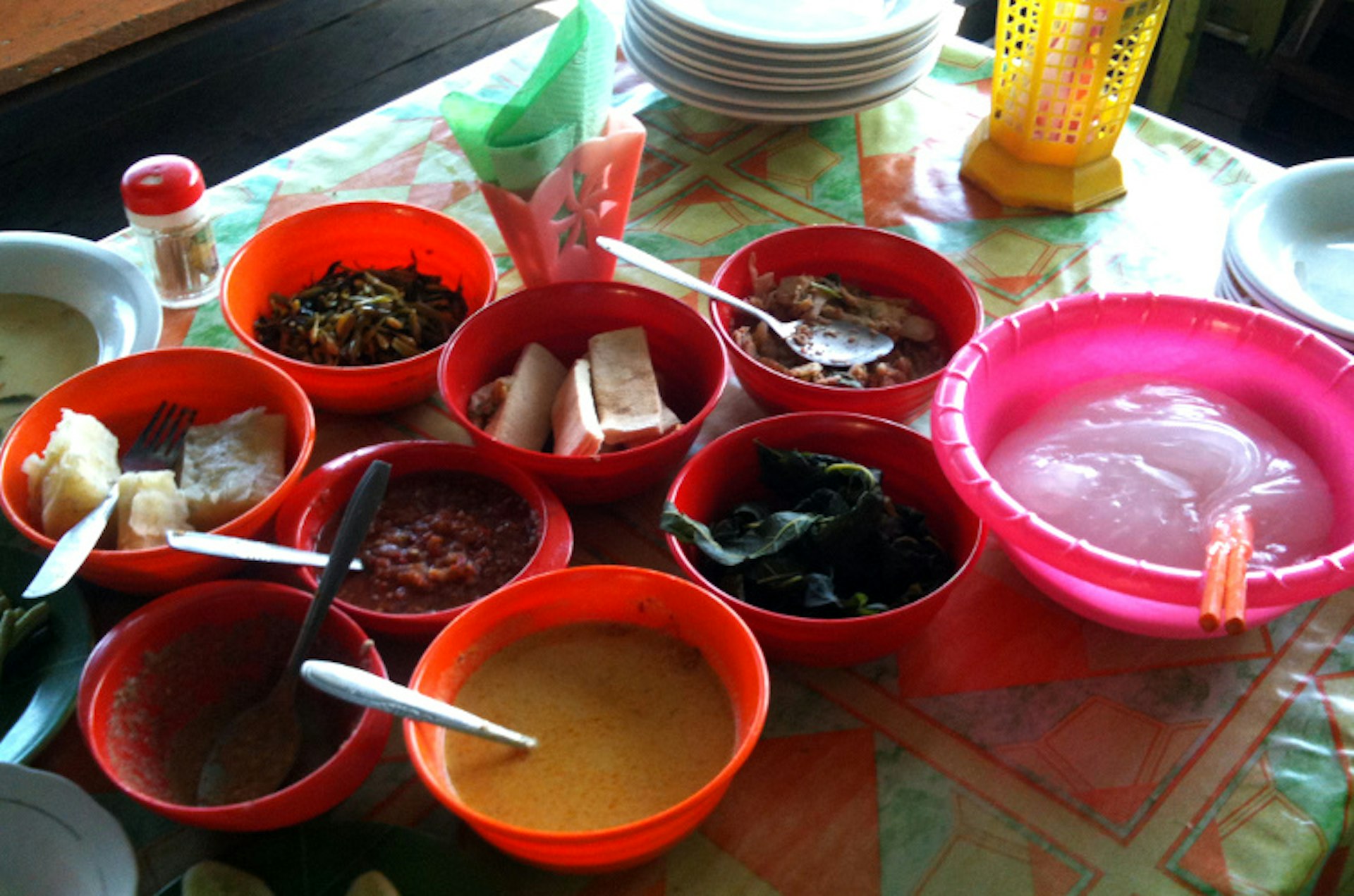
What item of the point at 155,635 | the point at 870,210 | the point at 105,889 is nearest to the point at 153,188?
the point at 155,635

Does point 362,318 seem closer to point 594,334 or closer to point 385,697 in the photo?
point 594,334

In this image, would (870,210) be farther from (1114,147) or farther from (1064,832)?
(1064,832)

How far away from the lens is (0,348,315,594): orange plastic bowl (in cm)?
102

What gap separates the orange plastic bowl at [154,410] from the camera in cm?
102

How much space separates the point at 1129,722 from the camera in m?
0.97

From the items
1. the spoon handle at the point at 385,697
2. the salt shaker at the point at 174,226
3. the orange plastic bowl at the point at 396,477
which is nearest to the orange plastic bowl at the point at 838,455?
the orange plastic bowl at the point at 396,477

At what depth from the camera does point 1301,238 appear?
1.34m

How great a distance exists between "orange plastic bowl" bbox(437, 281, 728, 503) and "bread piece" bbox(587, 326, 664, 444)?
37mm

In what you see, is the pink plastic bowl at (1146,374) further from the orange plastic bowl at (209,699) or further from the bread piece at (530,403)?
the orange plastic bowl at (209,699)

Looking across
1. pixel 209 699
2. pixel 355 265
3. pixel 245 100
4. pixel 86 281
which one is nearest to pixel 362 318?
pixel 355 265

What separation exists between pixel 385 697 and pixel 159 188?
2.98ft

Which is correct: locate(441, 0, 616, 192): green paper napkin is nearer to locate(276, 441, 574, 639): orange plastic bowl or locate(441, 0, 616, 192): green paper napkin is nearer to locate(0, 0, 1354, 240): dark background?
locate(276, 441, 574, 639): orange plastic bowl

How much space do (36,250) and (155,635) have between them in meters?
0.76

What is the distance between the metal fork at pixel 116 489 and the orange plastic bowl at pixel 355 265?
0.42 ft
